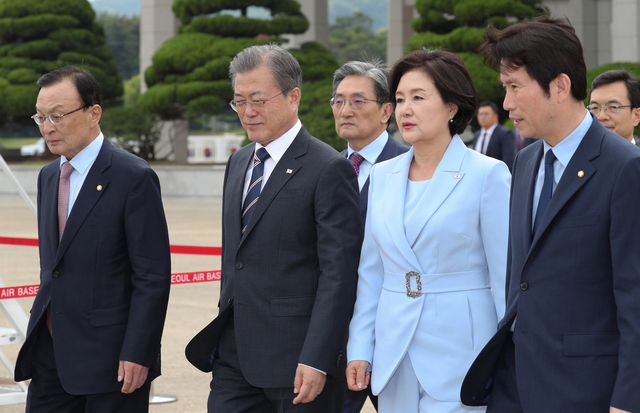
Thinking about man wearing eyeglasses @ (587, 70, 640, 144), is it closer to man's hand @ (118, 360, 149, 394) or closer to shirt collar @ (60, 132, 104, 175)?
shirt collar @ (60, 132, 104, 175)

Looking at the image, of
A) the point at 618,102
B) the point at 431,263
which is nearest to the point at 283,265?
the point at 431,263

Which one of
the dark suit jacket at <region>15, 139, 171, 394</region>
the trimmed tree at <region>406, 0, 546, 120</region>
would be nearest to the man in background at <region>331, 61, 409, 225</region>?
the dark suit jacket at <region>15, 139, 171, 394</region>

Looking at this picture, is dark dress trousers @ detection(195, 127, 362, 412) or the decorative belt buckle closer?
the decorative belt buckle

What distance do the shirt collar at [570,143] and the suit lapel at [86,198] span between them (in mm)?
1953

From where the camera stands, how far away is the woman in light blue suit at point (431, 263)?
333 cm

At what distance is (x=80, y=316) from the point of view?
3.92 metres

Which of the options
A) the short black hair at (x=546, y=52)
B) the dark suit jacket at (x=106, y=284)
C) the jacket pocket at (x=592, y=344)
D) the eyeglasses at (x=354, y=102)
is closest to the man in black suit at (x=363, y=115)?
the eyeglasses at (x=354, y=102)

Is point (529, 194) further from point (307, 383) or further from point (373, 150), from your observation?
point (373, 150)

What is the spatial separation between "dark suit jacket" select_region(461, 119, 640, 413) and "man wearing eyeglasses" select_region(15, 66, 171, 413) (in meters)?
1.66

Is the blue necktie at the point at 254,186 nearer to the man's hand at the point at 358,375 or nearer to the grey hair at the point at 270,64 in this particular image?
the grey hair at the point at 270,64

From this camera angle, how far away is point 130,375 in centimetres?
385

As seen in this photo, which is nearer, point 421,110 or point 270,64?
point 421,110

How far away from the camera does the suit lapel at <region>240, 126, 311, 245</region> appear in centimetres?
364

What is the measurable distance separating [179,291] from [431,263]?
7.28m
